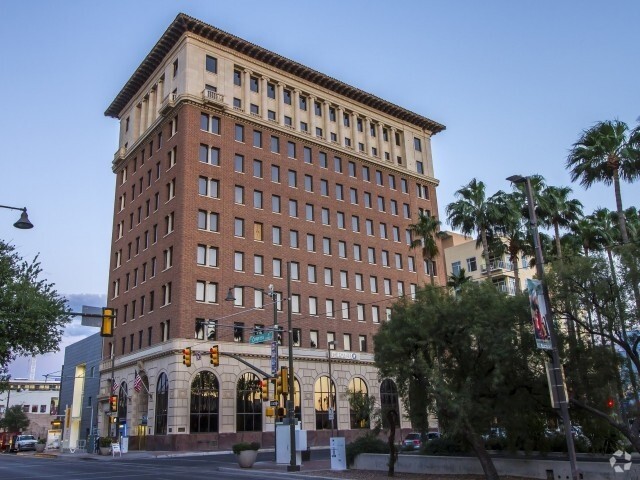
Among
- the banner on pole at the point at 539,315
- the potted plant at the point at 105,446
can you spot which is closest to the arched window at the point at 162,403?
the potted plant at the point at 105,446

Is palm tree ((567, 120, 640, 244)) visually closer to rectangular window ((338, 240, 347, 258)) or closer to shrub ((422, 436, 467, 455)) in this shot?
shrub ((422, 436, 467, 455))

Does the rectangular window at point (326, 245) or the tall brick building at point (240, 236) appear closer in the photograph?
the tall brick building at point (240, 236)

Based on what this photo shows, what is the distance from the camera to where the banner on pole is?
19734 millimetres

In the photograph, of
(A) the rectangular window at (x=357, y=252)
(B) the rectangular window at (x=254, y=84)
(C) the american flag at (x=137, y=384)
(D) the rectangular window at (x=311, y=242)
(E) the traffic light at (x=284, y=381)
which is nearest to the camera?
(E) the traffic light at (x=284, y=381)

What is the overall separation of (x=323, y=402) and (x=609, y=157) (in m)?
38.2

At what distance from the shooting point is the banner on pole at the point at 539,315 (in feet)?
64.7

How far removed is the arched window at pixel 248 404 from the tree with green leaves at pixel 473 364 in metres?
31.9

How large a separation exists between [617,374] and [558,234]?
74.3ft

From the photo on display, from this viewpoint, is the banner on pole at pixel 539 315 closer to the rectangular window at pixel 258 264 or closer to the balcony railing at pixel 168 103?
the rectangular window at pixel 258 264

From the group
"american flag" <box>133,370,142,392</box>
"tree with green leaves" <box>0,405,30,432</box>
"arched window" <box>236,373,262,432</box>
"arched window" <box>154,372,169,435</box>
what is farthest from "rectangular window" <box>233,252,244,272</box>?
"tree with green leaves" <box>0,405,30,432</box>

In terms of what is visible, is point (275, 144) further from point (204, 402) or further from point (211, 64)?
point (204, 402)

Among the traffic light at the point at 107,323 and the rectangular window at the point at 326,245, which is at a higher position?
Result: the rectangular window at the point at 326,245

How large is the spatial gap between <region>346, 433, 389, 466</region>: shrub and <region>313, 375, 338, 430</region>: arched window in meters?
29.0

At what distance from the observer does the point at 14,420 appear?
112562mm
